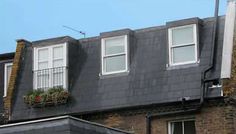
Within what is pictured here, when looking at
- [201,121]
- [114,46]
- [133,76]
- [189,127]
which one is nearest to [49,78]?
[114,46]

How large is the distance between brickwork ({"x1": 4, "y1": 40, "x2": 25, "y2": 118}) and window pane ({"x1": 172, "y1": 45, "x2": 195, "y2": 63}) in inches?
271

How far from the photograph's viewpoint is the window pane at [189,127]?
26.6 metres

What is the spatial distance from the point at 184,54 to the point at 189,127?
9.19 feet

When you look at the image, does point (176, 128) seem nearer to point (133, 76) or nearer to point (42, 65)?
point (133, 76)

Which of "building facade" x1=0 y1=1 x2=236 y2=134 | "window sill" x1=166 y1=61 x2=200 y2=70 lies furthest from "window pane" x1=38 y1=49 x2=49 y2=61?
"window sill" x1=166 y1=61 x2=200 y2=70

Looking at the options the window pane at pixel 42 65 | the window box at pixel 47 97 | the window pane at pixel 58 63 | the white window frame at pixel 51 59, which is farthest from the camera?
the window pane at pixel 42 65

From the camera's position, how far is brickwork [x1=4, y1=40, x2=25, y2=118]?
97.5 ft

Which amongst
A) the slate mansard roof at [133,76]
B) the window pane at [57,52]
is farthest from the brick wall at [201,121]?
the window pane at [57,52]

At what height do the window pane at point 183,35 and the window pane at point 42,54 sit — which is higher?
the window pane at point 183,35

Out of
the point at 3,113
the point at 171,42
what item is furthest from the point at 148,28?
the point at 3,113

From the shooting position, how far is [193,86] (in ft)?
86.8

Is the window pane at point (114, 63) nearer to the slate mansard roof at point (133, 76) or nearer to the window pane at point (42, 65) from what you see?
the slate mansard roof at point (133, 76)

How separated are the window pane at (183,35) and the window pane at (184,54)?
0.79 ft

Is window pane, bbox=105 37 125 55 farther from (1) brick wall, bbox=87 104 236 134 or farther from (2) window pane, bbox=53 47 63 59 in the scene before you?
(1) brick wall, bbox=87 104 236 134
